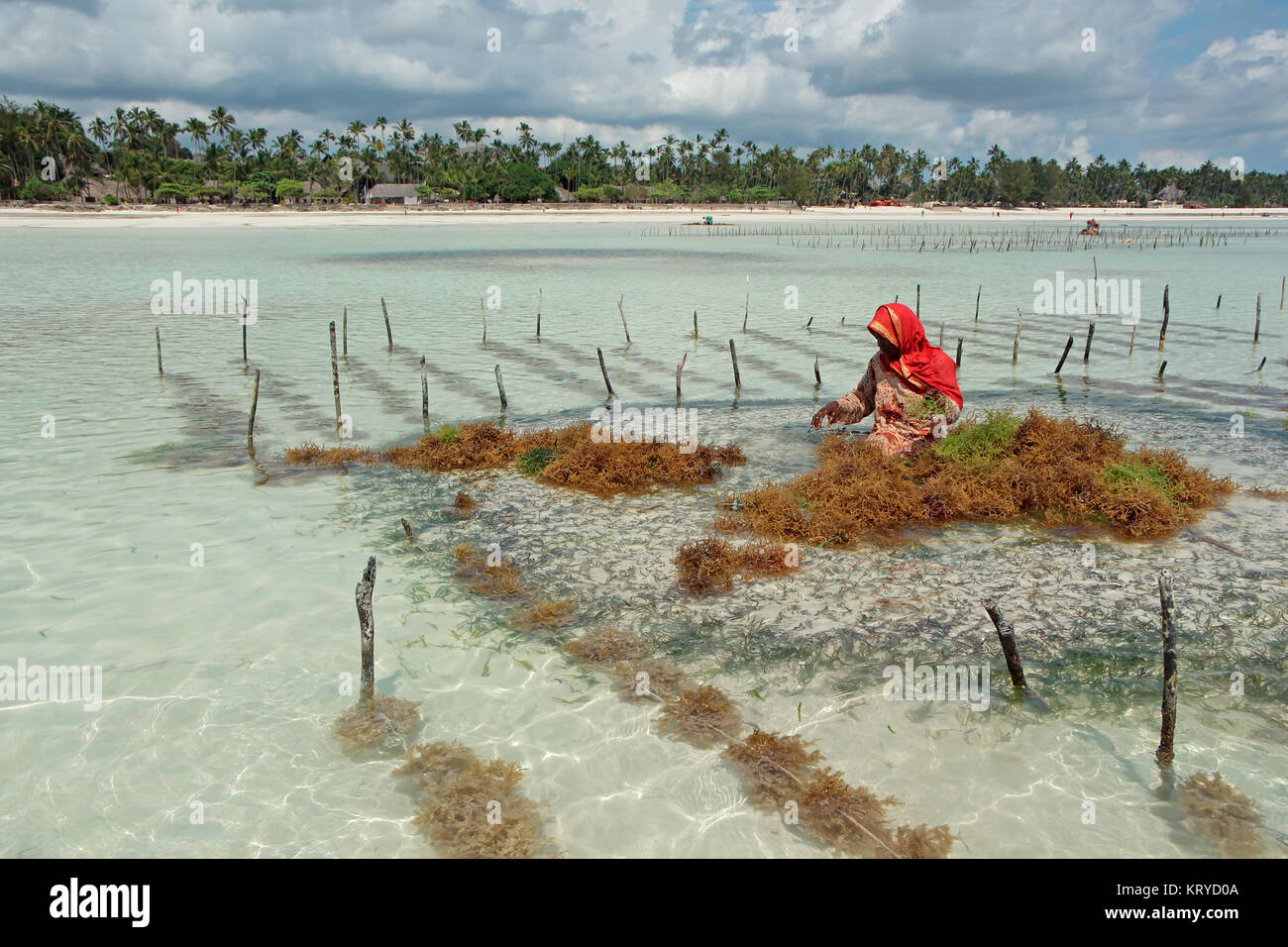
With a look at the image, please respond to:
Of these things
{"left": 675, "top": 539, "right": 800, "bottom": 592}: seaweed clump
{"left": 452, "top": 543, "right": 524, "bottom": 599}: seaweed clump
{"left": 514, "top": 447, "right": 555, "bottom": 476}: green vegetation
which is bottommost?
{"left": 452, "top": 543, "right": 524, "bottom": 599}: seaweed clump

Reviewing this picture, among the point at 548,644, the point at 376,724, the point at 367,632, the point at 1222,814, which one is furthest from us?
the point at 548,644

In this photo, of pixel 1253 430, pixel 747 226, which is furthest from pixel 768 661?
pixel 747 226

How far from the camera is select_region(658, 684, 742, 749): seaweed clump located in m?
6.24

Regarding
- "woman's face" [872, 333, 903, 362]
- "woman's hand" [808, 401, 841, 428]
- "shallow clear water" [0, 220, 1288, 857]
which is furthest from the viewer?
"woman's hand" [808, 401, 841, 428]

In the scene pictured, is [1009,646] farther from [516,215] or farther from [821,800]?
[516,215]

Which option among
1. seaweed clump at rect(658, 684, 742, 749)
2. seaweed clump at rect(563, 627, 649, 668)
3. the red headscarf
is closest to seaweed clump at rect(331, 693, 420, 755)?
seaweed clump at rect(563, 627, 649, 668)

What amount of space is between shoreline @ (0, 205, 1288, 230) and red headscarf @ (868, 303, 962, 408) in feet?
267

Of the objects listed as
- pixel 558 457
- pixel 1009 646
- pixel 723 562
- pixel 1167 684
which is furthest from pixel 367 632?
pixel 558 457

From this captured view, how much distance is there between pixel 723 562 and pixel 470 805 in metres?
4.18

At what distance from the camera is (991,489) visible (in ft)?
34.9

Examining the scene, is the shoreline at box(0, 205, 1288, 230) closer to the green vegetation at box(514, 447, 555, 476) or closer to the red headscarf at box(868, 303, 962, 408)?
the green vegetation at box(514, 447, 555, 476)

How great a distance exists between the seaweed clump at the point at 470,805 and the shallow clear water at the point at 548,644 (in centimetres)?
16

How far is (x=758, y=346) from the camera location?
23.4m
